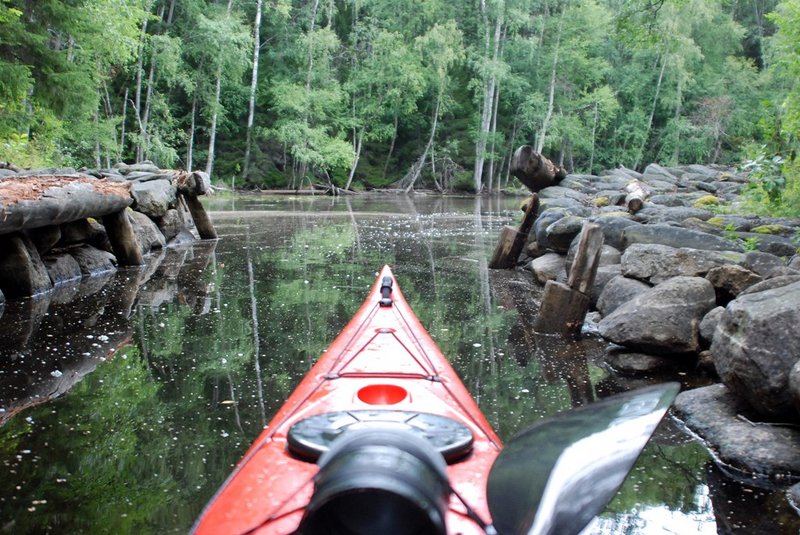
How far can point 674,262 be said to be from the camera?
6.17 metres

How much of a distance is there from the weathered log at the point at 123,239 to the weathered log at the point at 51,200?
32cm

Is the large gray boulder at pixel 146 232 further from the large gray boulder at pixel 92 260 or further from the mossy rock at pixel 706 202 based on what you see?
the mossy rock at pixel 706 202

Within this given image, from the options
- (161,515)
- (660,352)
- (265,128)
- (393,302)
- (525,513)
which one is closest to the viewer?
(525,513)

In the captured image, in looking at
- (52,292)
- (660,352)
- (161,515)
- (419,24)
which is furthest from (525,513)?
(419,24)

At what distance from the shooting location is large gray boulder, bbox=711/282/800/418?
3.66m

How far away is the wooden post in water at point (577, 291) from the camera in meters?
6.27

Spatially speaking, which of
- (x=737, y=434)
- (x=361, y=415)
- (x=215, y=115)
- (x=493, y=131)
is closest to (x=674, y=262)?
(x=737, y=434)

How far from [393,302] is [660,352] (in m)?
2.19

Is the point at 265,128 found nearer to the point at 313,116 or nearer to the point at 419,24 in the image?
the point at 313,116

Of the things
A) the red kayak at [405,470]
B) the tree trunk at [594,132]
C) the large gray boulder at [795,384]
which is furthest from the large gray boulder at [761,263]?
the tree trunk at [594,132]

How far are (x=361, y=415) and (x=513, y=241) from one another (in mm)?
7636

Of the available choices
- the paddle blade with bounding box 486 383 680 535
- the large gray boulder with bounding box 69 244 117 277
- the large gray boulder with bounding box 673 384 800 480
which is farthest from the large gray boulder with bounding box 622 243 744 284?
the large gray boulder with bounding box 69 244 117 277

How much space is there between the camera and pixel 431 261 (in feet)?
34.8

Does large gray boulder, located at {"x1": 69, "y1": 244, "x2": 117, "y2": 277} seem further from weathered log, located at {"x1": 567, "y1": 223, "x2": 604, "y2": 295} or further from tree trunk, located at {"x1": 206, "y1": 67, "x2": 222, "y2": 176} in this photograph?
tree trunk, located at {"x1": 206, "y1": 67, "x2": 222, "y2": 176}
